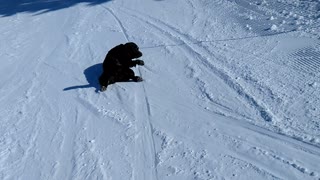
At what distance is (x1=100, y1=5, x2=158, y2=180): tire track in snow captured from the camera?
18.9 feet

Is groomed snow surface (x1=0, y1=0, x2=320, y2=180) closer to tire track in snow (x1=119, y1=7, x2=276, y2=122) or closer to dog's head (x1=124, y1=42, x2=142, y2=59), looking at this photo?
tire track in snow (x1=119, y1=7, x2=276, y2=122)

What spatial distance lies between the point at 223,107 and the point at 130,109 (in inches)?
62.1

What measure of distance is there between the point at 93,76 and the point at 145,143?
2.44m

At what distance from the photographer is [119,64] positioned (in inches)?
293

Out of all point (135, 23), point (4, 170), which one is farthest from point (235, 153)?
point (135, 23)

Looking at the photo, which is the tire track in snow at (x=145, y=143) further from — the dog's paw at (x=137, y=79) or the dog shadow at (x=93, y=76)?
the dog shadow at (x=93, y=76)

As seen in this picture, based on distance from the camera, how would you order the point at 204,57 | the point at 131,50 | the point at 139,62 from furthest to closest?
the point at 204,57, the point at 139,62, the point at 131,50

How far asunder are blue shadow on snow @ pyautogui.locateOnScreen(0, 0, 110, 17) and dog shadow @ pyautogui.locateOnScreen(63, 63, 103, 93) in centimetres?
364

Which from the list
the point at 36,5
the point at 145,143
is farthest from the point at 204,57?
the point at 36,5

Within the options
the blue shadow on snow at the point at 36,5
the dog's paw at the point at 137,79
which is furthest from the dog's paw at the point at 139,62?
the blue shadow on snow at the point at 36,5

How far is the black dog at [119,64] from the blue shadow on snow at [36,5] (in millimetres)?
4400

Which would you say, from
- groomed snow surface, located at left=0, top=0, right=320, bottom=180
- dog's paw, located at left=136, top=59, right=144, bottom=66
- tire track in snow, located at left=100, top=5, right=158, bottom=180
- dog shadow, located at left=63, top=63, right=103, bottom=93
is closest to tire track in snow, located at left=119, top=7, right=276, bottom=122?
groomed snow surface, located at left=0, top=0, right=320, bottom=180

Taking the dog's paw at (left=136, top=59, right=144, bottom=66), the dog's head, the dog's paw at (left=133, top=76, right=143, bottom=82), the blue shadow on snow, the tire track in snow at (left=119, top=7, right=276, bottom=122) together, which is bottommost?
the blue shadow on snow

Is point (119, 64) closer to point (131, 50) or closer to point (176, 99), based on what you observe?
point (131, 50)
